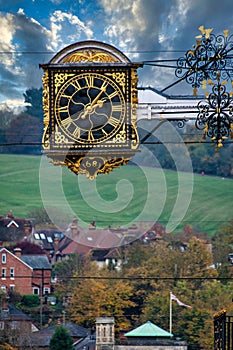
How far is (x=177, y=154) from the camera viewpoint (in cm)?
4781

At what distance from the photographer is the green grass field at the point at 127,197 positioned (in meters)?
52.6

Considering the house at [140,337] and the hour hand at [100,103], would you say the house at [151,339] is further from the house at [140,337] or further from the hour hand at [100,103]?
the hour hand at [100,103]

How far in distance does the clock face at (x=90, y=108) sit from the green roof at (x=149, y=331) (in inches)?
1194

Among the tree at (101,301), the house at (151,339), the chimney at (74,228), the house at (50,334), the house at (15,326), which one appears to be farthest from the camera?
the chimney at (74,228)

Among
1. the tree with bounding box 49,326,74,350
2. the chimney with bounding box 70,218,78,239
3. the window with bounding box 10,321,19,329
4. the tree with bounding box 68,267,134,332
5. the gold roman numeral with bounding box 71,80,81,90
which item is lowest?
the tree with bounding box 49,326,74,350

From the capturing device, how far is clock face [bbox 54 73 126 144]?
17.0 metres

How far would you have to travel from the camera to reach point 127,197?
181 ft

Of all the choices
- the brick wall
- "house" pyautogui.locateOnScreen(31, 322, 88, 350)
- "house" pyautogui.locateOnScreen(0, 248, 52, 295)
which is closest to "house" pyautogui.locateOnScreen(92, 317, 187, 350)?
"house" pyautogui.locateOnScreen(31, 322, 88, 350)

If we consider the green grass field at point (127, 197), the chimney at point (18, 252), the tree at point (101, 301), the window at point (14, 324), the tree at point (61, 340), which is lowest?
the tree at point (61, 340)

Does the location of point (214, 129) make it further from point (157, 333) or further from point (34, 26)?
point (34, 26)

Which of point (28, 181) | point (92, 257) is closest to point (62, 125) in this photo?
point (92, 257)

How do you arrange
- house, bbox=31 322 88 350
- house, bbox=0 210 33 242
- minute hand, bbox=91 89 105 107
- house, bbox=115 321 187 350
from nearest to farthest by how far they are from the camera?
1. minute hand, bbox=91 89 105 107
2. house, bbox=31 322 88 350
3. house, bbox=115 321 187 350
4. house, bbox=0 210 33 242

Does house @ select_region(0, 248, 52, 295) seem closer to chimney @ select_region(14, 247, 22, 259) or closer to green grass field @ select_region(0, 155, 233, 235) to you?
chimney @ select_region(14, 247, 22, 259)

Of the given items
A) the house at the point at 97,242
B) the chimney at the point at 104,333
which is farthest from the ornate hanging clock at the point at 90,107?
the house at the point at 97,242
